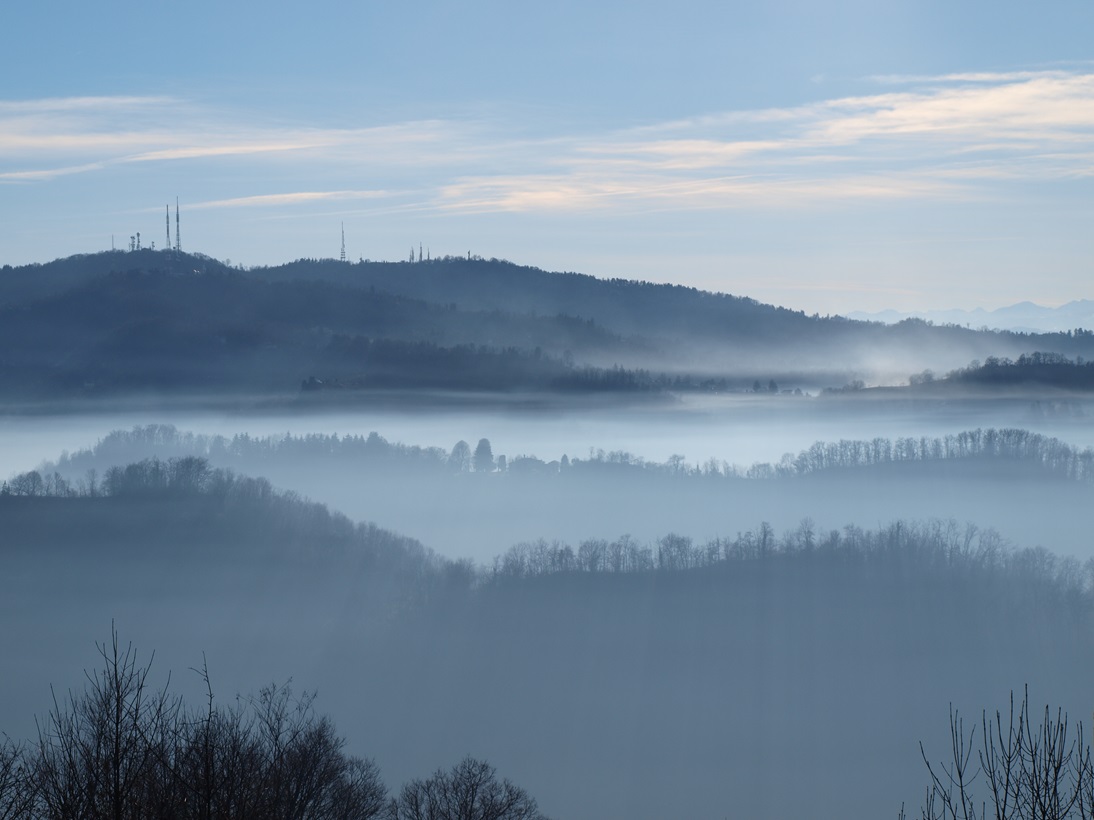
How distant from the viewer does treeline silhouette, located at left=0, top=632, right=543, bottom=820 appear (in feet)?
45.5

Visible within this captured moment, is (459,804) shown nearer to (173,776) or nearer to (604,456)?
(173,776)

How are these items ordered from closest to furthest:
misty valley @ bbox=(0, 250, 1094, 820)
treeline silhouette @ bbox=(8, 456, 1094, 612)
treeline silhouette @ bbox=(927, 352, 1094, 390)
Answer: misty valley @ bbox=(0, 250, 1094, 820)
treeline silhouette @ bbox=(8, 456, 1094, 612)
treeline silhouette @ bbox=(927, 352, 1094, 390)

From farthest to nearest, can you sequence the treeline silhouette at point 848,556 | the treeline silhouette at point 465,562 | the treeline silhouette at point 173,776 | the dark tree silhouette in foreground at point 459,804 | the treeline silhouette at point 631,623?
the treeline silhouette at point 465,562, the treeline silhouette at point 848,556, the treeline silhouette at point 631,623, the dark tree silhouette in foreground at point 459,804, the treeline silhouette at point 173,776

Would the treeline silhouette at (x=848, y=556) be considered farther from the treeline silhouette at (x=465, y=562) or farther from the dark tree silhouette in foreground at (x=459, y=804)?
the dark tree silhouette in foreground at (x=459, y=804)

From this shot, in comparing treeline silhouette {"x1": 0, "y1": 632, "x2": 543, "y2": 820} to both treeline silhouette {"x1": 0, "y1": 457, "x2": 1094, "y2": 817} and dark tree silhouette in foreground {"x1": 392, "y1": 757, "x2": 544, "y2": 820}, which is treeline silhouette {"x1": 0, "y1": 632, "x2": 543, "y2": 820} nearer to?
dark tree silhouette in foreground {"x1": 392, "y1": 757, "x2": 544, "y2": 820}

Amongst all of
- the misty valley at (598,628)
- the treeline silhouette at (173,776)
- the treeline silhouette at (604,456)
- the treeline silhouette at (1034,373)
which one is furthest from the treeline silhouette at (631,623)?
the treeline silhouette at (1034,373)

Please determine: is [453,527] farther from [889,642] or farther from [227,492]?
[889,642]

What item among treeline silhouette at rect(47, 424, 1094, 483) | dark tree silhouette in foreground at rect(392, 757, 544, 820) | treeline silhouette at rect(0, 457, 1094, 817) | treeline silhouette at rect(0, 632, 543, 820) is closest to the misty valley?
treeline silhouette at rect(0, 457, 1094, 817)

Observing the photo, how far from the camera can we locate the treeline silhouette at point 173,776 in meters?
13.9

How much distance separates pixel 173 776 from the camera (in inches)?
566

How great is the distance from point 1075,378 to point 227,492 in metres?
131

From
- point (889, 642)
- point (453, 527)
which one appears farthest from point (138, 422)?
point (889, 642)

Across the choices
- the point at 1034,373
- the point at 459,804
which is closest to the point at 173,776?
the point at 459,804

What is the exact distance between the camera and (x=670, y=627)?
319 feet
